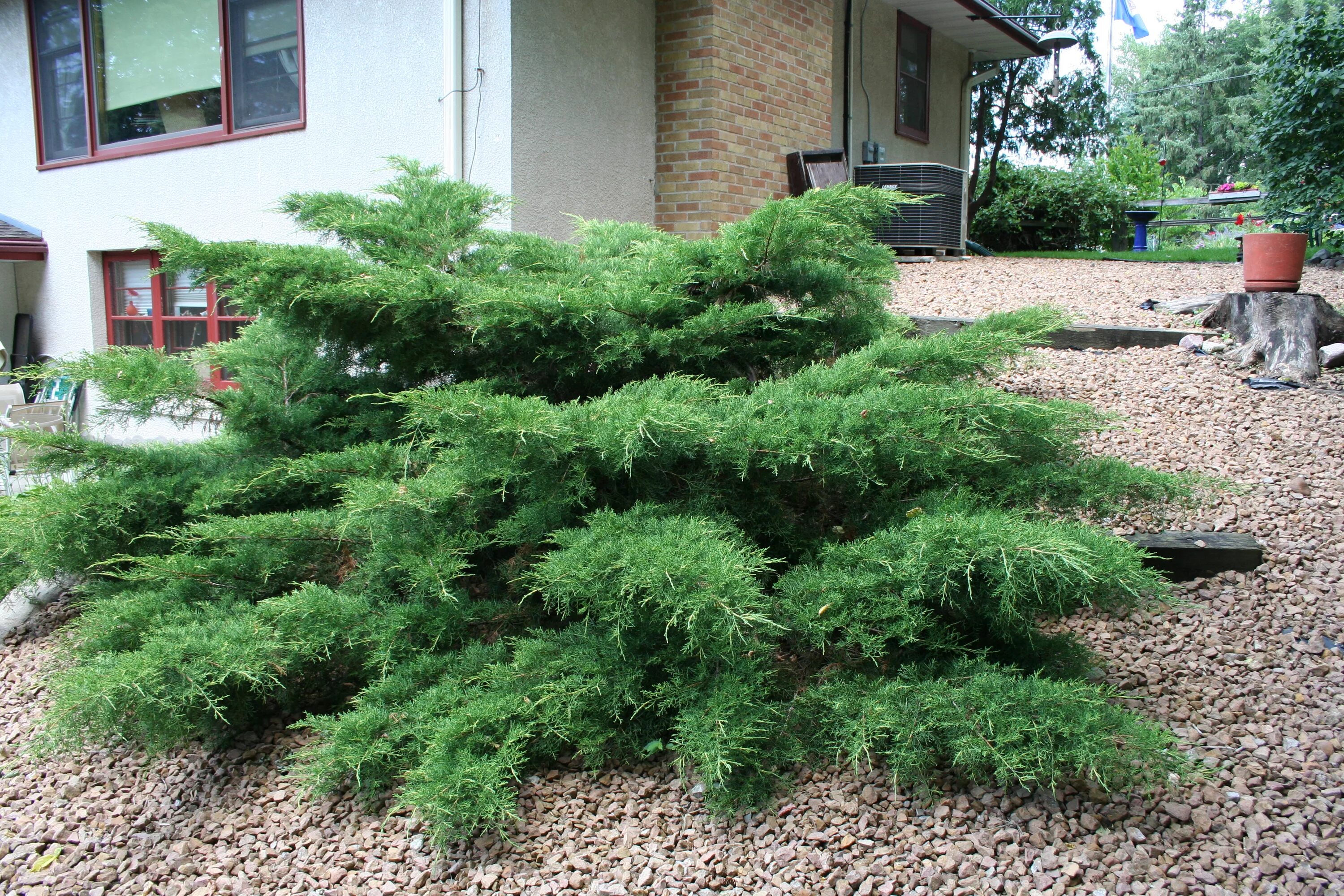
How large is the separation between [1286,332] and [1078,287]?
8.98ft

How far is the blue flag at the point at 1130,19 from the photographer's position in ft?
97.9

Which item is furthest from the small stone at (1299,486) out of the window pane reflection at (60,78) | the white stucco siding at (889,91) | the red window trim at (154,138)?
the window pane reflection at (60,78)

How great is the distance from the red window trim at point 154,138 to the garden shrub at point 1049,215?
1027cm

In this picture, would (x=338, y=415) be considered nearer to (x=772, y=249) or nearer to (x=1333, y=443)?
(x=772, y=249)

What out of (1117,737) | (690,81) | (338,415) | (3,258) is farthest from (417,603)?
(3,258)

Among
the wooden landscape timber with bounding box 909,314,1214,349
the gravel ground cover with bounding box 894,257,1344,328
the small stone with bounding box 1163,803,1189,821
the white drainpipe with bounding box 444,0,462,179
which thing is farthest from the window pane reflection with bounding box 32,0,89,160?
the small stone with bounding box 1163,803,1189,821

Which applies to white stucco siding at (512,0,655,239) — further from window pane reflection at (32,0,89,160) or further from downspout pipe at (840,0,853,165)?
window pane reflection at (32,0,89,160)

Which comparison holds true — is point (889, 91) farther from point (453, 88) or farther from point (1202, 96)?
point (1202, 96)

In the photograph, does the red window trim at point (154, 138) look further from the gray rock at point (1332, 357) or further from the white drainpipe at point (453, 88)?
the gray rock at point (1332, 357)

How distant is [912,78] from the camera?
1122 centimetres

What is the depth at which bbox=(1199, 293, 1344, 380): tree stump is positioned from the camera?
4941mm

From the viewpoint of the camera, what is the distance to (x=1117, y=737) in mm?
2004

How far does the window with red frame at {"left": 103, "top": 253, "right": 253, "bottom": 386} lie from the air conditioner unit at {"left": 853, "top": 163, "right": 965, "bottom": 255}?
629 cm

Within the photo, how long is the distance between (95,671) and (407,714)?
777 millimetres
